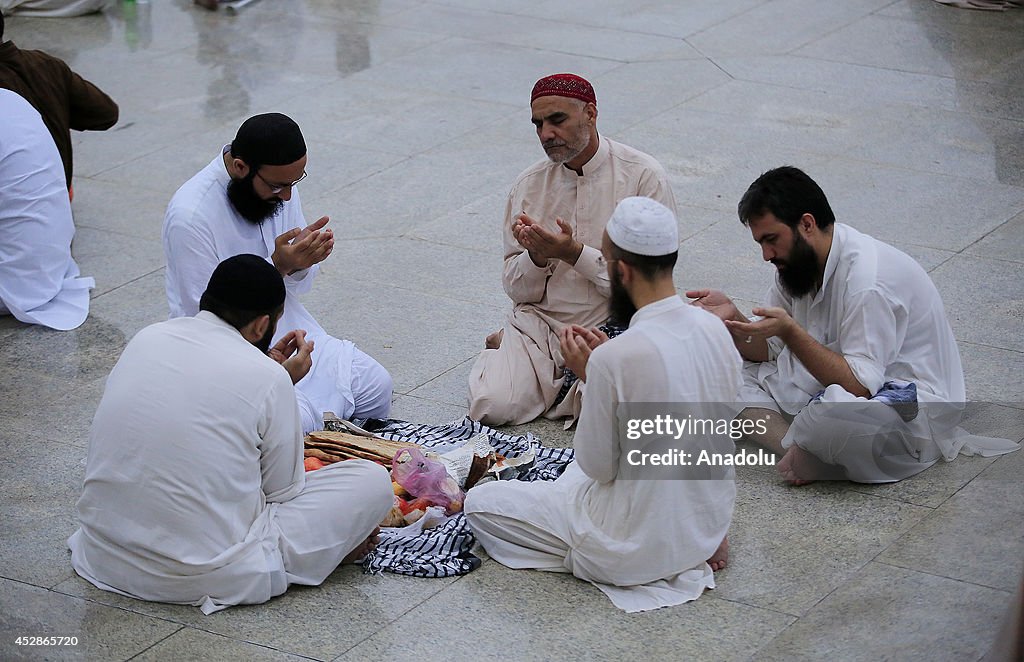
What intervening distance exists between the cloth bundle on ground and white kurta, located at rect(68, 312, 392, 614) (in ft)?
0.83

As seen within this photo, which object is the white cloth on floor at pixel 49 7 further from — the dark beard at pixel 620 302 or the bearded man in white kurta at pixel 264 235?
the dark beard at pixel 620 302

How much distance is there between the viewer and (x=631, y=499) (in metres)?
4.43

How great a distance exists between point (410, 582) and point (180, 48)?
883 cm

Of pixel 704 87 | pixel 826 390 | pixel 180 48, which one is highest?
pixel 826 390

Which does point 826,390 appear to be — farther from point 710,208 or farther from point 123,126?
point 123,126

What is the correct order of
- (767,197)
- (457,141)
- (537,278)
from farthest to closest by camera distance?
(457,141), (537,278), (767,197)

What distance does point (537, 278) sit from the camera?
19.9 ft

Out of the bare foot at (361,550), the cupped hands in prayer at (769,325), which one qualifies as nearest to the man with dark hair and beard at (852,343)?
the cupped hands in prayer at (769,325)

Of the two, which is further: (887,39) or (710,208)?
(887,39)

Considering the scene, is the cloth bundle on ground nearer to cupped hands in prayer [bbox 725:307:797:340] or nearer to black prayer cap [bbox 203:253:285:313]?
cupped hands in prayer [bbox 725:307:797:340]

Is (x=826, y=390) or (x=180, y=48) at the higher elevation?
(x=826, y=390)

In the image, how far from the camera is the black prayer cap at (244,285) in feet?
14.5

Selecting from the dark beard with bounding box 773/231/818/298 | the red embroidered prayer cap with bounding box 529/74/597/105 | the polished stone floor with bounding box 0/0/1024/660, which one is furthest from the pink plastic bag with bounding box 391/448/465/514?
the red embroidered prayer cap with bounding box 529/74/597/105

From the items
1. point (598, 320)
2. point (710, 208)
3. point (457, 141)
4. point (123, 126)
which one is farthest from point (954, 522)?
point (123, 126)
